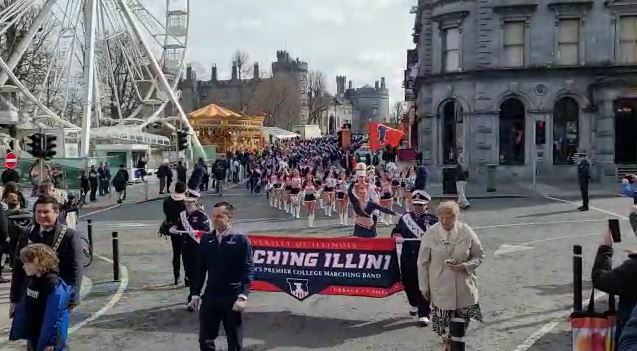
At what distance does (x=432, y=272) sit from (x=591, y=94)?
3010cm

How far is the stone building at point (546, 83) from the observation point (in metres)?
34.3

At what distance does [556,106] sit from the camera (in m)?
35.3

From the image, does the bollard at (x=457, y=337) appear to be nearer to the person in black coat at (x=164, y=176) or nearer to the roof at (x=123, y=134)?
the person in black coat at (x=164, y=176)

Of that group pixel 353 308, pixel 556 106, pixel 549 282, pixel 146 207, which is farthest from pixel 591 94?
pixel 353 308

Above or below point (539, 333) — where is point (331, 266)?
above

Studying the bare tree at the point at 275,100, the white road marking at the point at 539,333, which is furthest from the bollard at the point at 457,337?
the bare tree at the point at 275,100

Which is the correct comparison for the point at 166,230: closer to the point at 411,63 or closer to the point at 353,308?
the point at 353,308

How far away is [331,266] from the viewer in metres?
9.90

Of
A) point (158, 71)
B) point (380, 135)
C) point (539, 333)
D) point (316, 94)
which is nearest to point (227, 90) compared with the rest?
point (316, 94)

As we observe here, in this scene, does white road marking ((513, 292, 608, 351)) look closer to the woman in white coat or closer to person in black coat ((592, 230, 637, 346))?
the woman in white coat

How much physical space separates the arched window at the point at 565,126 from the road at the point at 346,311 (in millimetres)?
18795

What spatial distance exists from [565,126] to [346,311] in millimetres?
27894

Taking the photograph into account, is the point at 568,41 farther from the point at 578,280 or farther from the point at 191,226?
the point at 191,226

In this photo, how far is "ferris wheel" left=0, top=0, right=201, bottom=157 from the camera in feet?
124
